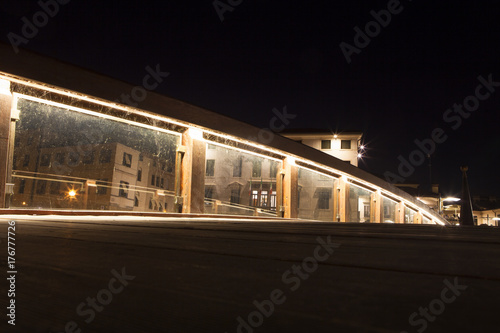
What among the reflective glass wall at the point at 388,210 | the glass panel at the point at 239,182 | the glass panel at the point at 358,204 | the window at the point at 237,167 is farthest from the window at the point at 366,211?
the window at the point at 237,167

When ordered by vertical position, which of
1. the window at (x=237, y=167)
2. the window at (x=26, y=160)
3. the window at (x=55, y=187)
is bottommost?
the window at (x=55, y=187)

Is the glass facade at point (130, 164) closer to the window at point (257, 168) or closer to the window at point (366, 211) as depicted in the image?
the window at point (257, 168)

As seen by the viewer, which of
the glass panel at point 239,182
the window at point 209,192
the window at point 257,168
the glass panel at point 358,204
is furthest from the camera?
the glass panel at point 358,204

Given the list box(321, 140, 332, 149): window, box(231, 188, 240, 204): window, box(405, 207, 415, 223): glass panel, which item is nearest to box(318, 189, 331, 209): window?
box(231, 188, 240, 204): window

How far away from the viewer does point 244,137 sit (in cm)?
990

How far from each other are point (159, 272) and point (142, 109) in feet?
24.1

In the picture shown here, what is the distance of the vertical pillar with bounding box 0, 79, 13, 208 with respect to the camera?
5895mm

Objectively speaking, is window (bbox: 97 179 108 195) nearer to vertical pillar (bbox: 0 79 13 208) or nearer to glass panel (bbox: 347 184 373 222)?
vertical pillar (bbox: 0 79 13 208)

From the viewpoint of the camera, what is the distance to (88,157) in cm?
679

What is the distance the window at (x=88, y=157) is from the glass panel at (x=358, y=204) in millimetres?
10519

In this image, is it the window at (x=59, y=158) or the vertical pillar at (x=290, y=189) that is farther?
the vertical pillar at (x=290, y=189)

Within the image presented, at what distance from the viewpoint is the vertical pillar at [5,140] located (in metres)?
5.89

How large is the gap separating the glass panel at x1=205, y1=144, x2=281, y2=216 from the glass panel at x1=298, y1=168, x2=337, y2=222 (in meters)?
1.26

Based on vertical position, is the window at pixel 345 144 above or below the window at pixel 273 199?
above
